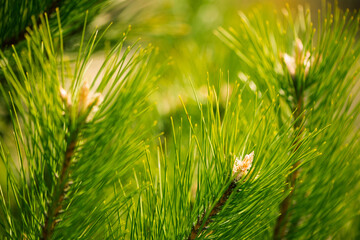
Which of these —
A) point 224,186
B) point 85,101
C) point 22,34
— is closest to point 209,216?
point 224,186

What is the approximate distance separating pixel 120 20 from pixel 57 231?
0.29 m

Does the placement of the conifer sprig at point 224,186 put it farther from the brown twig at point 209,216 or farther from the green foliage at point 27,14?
the green foliage at point 27,14

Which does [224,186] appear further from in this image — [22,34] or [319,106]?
[22,34]

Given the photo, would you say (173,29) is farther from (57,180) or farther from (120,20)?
(57,180)

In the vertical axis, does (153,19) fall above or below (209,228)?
above

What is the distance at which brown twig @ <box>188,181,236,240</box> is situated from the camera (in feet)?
0.92

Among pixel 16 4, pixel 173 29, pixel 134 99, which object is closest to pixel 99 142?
pixel 134 99

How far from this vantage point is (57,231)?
30cm

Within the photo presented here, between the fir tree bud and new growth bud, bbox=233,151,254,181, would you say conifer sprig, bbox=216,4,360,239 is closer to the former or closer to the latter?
the fir tree bud

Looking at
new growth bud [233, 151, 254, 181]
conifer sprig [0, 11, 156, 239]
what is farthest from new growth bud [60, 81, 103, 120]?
new growth bud [233, 151, 254, 181]

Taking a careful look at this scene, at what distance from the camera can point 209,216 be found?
0.29 meters

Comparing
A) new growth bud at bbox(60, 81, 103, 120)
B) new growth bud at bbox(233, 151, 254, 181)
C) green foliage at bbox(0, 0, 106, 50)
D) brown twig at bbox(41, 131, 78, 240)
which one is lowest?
brown twig at bbox(41, 131, 78, 240)

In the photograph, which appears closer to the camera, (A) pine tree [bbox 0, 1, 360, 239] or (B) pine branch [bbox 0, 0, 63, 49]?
(A) pine tree [bbox 0, 1, 360, 239]

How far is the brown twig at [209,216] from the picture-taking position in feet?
0.92
